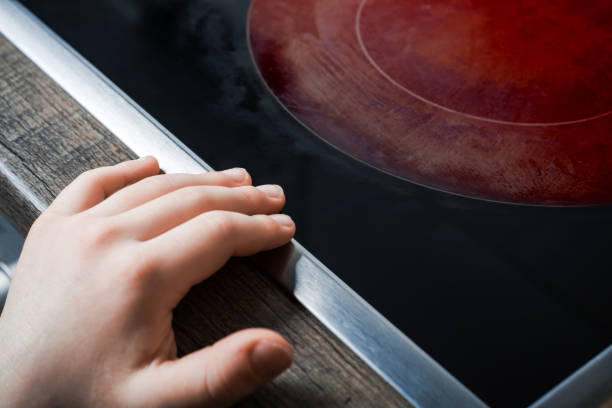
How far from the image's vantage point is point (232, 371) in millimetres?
347

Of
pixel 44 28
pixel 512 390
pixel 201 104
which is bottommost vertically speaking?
pixel 512 390

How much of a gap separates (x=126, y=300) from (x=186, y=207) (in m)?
0.09

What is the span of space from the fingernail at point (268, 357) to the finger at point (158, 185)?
0.18m

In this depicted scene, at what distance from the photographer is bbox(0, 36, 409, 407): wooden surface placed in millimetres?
401

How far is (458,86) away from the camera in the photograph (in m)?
0.73

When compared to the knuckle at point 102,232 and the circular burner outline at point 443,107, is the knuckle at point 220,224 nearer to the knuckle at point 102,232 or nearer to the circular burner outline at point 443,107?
the knuckle at point 102,232

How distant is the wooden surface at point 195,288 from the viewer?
401 millimetres

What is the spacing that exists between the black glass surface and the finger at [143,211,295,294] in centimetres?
13

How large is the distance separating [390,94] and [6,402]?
0.52 metres

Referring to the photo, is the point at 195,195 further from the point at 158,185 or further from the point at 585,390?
the point at 585,390

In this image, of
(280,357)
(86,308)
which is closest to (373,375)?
(280,357)

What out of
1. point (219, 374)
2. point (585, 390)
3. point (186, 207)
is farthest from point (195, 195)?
point (585, 390)

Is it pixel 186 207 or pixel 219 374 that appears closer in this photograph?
pixel 219 374

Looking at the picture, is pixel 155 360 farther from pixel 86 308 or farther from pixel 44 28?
pixel 44 28
